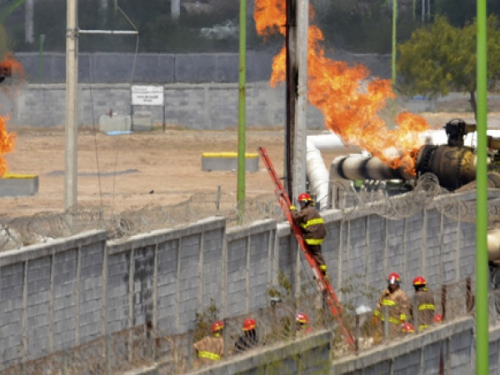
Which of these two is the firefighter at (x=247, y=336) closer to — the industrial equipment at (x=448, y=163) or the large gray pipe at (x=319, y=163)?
the large gray pipe at (x=319, y=163)

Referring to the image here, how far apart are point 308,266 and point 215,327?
5.54m

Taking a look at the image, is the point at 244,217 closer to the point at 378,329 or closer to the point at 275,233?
the point at 275,233

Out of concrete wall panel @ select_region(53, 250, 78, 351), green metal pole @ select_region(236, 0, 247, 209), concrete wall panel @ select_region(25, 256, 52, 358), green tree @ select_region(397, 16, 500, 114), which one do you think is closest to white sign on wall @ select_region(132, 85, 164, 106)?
green tree @ select_region(397, 16, 500, 114)

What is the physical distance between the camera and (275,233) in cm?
2478

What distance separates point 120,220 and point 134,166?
35.7m

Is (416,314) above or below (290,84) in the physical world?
below

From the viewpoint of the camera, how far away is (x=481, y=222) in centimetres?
1939

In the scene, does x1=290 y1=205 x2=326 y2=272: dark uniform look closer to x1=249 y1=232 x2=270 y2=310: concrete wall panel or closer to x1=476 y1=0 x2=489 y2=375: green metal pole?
x1=249 y1=232 x2=270 y2=310: concrete wall panel

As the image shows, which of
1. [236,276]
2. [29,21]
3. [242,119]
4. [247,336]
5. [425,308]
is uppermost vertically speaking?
[29,21]

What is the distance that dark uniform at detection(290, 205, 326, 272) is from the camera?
969 inches

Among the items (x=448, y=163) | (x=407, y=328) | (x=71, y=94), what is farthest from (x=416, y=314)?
(x=448, y=163)

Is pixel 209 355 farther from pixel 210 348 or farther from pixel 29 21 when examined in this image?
pixel 29 21

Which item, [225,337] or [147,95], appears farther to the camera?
[147,95]

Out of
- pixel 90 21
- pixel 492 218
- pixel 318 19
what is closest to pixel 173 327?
pixel 492 218
